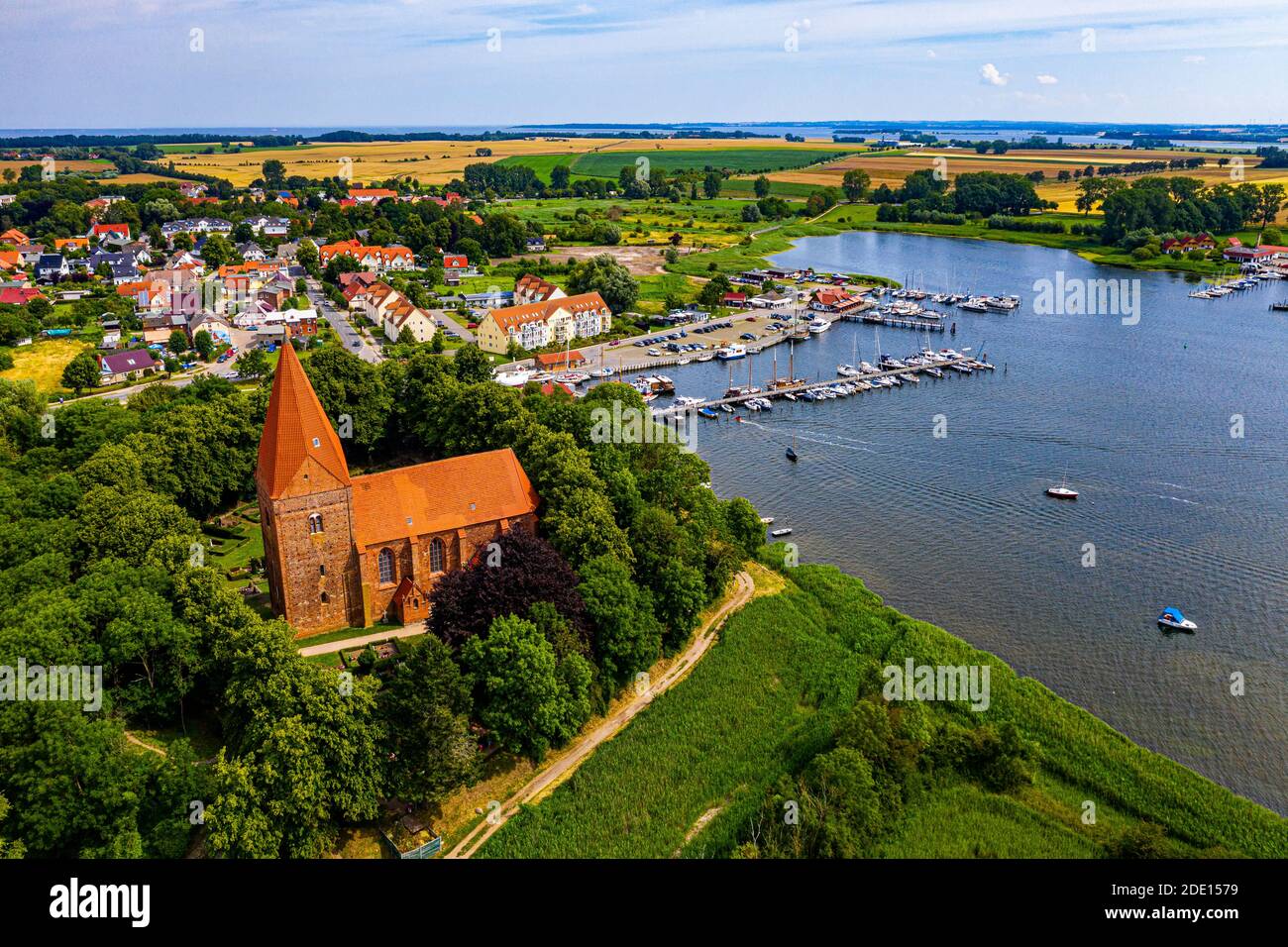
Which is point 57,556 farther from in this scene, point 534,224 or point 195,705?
point 534,224

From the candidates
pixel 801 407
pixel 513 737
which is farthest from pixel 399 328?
pixel 513 737

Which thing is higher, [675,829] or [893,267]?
[893,267]

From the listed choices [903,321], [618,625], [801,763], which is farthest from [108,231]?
[801,763]

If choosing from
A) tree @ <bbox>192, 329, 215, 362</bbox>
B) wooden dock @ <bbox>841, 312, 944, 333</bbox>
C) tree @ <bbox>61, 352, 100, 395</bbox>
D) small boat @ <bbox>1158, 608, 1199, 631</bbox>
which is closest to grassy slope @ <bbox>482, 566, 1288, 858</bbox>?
small boat @ <bbox>1158, 608, 1199, 631</bbox>

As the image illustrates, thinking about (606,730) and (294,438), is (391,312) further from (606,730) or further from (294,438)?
(606,730)

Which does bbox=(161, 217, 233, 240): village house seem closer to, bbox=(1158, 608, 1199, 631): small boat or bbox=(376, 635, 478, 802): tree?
bbox=(376, 635, 478, 802): tree
